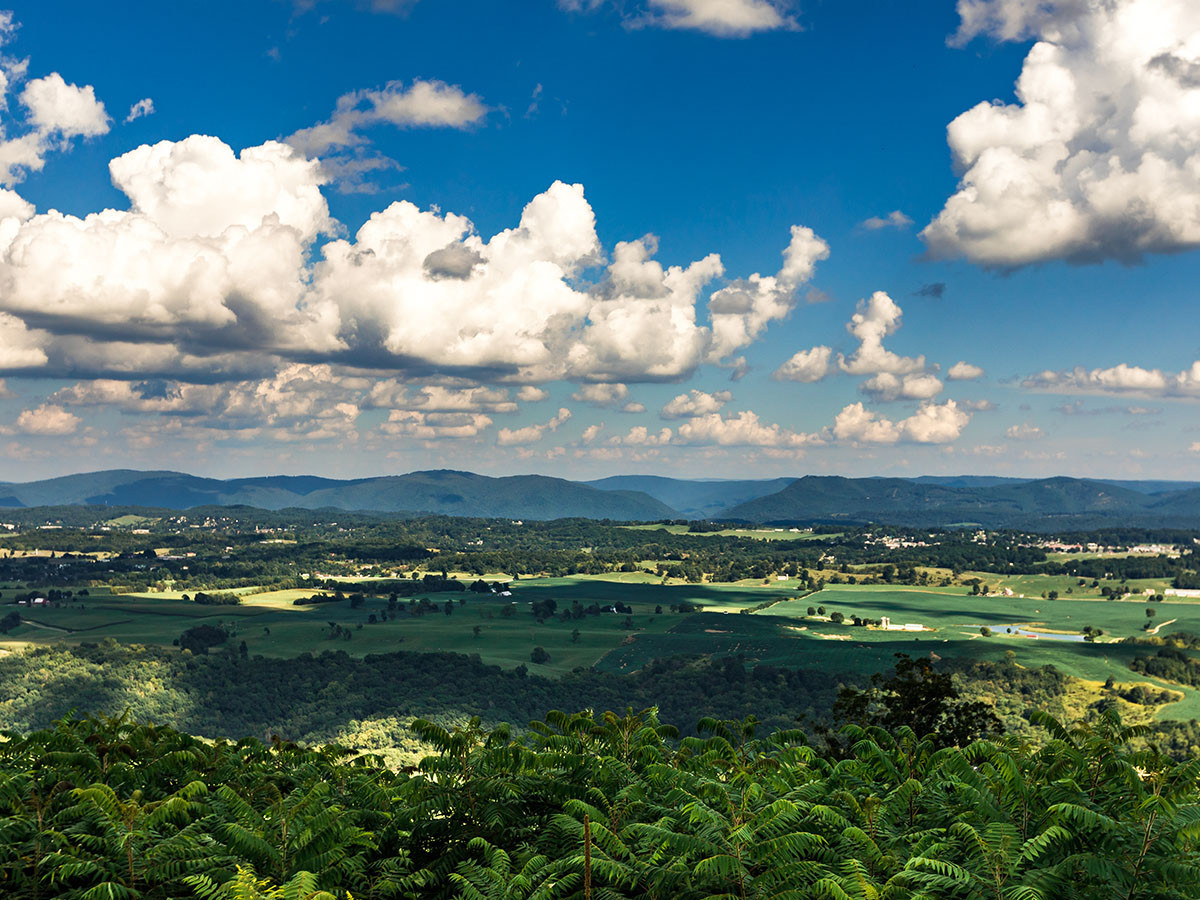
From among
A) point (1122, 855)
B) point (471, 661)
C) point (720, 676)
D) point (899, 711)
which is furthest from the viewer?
point (471, 661)

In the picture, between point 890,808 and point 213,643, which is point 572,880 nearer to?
point 890,808

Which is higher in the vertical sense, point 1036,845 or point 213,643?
point 1036,845

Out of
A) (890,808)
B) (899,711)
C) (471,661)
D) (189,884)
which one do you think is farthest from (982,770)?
(471,661)

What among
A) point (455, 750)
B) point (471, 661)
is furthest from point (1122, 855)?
point (471, 661)

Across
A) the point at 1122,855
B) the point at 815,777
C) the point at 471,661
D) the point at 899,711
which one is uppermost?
the point at 1122,855

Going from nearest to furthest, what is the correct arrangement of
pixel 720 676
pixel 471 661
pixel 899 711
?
pixel 899 711
pixel 720 676
pixel 471 661

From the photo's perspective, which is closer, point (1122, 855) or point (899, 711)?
point (1122, 855)
